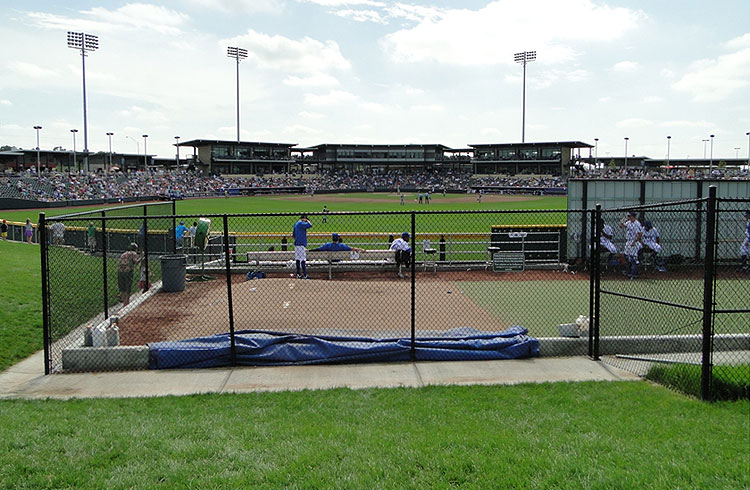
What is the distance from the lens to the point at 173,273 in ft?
48.2

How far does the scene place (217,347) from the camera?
8.81m

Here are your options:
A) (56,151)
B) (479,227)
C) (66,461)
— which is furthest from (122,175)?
(66,461)

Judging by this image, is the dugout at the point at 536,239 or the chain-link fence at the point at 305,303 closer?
the chain-link fence at the point at 305,303

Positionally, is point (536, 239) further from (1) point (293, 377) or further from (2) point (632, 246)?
(1) point (293, 377)

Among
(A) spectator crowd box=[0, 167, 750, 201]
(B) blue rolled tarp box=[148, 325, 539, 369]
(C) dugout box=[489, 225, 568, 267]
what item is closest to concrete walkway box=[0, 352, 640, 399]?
(B) blue rolled tarp box=[148, 325, 539, 369]

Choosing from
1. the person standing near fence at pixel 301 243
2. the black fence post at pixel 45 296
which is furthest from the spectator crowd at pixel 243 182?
the black fence post at pixel 45 296

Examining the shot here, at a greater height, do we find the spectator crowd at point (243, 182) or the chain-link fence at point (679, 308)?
the spectator crowd at point (243, 182)

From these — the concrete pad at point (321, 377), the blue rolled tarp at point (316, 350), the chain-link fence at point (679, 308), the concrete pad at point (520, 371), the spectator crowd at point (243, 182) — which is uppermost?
the spectator crowd at point (243, 182)

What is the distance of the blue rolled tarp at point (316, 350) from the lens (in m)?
8.73

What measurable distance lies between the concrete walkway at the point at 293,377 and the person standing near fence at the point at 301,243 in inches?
304

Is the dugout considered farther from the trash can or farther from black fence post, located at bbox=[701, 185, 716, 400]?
black fence post, located at bbox=[701, 185, 716, 400]

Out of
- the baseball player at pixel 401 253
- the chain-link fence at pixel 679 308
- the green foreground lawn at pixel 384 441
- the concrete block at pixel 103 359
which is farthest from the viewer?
the baseball player at pixel 401 253

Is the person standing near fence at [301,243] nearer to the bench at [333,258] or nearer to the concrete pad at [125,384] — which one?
the bench at [333,258]

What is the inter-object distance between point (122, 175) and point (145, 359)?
89.4 metres
